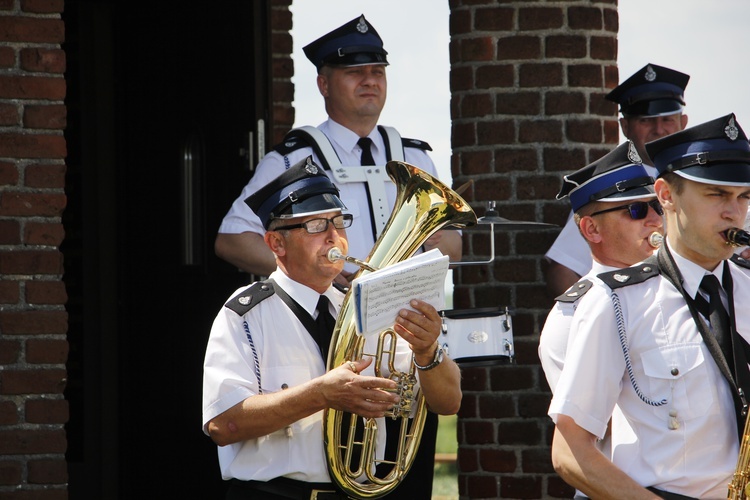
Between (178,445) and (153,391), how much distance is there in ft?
1.13

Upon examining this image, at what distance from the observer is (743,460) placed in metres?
3.05

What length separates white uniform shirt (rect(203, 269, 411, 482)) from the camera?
367 centimetres

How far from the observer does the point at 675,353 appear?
10.4 feet

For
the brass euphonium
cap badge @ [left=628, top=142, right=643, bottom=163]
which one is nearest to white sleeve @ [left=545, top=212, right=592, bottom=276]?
cap badge @ [left=628, top=142, right=643, bottom=163]

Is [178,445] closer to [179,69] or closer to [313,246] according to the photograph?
[179,69]

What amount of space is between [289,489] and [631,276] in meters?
1.17

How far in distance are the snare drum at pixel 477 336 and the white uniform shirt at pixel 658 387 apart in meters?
1.06

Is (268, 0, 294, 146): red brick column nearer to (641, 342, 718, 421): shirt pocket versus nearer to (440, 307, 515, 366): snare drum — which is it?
(440, 307, 515, 366): snare drum

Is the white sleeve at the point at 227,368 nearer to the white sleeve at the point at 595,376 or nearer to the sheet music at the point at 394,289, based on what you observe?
the sheet music at the point at 394,289

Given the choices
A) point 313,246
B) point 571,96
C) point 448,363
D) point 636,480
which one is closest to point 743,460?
point 636,480

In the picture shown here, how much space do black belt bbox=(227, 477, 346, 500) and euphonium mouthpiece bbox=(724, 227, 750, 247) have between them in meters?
1.35

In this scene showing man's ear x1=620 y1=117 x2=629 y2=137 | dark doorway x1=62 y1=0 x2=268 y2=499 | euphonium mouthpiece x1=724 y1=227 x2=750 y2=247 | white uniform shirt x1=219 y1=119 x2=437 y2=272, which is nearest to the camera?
euphonium mouthpiece x1=724 y1=227 x2=750 y2=247

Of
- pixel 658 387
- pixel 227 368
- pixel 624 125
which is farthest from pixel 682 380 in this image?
pixel 624 125

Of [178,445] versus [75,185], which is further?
[75,185]
